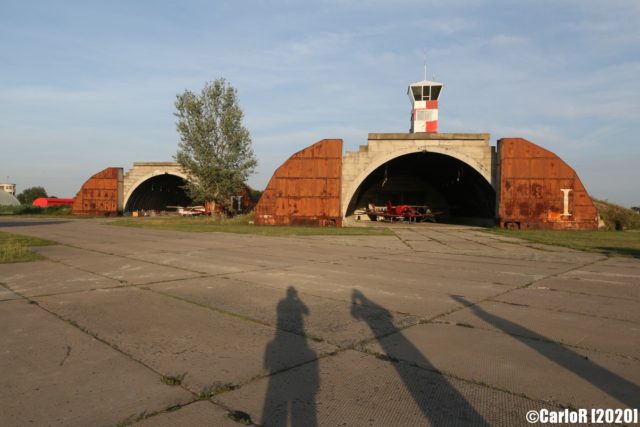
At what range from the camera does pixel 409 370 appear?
13.9 feet

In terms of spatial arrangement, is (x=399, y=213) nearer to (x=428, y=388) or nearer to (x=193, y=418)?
(x=428, y=388)

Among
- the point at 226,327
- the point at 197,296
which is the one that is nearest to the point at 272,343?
the point at 226,327

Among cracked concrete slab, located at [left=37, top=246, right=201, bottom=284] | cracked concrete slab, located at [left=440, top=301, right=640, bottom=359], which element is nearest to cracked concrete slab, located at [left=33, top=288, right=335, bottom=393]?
cracked concrete slab, located at [left=37, top=246, right=201, bottom=284]

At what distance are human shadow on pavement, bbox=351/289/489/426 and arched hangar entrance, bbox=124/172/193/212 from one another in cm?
4627

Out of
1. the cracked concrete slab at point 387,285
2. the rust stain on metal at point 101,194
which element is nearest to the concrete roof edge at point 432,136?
the cracked concrete slab at point 387,285

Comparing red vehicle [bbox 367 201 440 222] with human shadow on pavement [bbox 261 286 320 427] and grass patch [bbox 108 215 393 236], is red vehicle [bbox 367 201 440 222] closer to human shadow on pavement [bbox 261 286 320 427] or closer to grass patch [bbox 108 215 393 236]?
grass patch [bbox 108 215 393 236]

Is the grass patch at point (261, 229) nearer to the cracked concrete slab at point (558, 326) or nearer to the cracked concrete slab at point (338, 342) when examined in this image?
the cracked concrete slab at point (338, 342)

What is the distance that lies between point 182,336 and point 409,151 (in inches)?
1110

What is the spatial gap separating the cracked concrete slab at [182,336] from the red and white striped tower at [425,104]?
109ft

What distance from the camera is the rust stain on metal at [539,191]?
30062 millimetres

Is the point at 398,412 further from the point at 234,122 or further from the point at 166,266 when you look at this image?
the point at 234,122

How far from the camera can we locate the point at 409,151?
3147 cm

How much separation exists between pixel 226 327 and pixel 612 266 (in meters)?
11.5

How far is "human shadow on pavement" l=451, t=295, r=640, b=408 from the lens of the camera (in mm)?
3756
